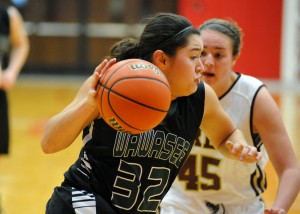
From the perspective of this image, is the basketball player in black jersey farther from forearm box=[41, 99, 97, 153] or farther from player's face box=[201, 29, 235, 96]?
player's face box=[201, 29, 235, 96]

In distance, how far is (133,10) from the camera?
15.4 meters

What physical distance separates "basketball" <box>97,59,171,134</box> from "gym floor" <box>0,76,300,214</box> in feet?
8.91

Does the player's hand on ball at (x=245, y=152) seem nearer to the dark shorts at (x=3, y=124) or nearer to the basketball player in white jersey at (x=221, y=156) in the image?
the basketball player in white jersey at (x=221, y=156)

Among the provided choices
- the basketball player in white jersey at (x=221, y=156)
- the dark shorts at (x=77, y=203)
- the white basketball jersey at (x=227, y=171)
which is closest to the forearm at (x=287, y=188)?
the basketball player in white jersey at (x=221, y=156)

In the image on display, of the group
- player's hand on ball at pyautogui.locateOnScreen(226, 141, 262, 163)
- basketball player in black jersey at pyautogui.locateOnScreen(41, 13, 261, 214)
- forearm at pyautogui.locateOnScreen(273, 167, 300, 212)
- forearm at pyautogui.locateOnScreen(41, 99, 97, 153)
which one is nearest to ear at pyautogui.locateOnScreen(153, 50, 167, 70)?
basketball player in black jersey at pyautogui.locateOnScreen(41, 13, 261, 214)

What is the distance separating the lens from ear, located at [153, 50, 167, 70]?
8.94 feet

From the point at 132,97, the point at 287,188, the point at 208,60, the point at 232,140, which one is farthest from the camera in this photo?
the point at 208,60

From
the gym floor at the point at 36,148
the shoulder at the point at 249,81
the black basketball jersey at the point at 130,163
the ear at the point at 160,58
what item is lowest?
the gym floor at the point at 36,148

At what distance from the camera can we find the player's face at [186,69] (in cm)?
268

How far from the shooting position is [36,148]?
8523 millimetres

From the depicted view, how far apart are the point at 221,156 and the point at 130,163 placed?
0.89 m

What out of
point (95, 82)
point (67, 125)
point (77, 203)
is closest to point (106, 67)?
point (95, 82)

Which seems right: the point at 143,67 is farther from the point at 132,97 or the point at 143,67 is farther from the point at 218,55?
the point at 218,55

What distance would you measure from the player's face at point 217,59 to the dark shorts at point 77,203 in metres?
1.03
